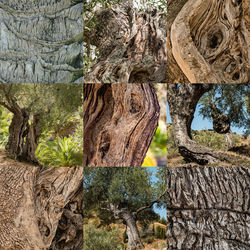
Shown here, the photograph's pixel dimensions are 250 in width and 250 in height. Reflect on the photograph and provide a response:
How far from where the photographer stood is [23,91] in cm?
204

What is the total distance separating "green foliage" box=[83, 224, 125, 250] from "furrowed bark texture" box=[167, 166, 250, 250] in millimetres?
384

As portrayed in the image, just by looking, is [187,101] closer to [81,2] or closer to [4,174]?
[81,2]

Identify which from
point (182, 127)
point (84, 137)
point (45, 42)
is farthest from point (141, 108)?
point (45, 42)

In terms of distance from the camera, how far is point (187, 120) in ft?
6.68

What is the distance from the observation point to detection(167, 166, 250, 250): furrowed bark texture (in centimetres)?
195

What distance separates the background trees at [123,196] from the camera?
202 cm

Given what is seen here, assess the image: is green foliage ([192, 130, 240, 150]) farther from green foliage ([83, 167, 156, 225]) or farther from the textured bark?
the textured bark

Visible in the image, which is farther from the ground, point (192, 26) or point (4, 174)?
point (192, 26)

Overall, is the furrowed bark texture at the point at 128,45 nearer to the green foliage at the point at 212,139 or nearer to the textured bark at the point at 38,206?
the green foliage at the point at 212,139

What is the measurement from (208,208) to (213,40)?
3.92 feet

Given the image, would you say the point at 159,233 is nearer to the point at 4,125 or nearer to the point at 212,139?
the point at 212,139

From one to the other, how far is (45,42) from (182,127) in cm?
116

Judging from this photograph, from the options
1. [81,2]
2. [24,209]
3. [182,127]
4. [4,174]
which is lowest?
[24,209]

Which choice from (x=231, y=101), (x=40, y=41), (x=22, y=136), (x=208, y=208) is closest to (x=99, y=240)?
(x=208, y=208)
